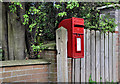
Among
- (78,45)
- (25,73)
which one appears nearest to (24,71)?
(25,73)

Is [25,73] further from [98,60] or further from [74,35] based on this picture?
[98,60]

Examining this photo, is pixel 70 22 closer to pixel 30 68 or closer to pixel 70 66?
pixel 70 66

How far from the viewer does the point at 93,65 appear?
3.91 m

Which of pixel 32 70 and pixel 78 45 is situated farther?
pixel 78 45

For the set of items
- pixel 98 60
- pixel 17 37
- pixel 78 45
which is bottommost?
pixel 98 60

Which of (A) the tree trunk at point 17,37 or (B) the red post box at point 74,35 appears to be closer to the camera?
(B) the red post box at point 74,35

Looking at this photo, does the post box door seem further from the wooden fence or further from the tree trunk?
the tree trunk

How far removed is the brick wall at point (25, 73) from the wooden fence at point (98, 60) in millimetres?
733

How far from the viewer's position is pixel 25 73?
3064 millimetres

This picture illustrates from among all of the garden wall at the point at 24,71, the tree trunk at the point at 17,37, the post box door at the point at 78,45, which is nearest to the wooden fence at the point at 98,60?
the post box door at the point at 78,45

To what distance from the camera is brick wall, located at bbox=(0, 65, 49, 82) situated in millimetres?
2865

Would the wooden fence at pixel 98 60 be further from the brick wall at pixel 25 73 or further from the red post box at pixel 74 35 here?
the brick wall at pixel 25 73

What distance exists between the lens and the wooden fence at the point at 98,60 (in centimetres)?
356

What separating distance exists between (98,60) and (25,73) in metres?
2.10
